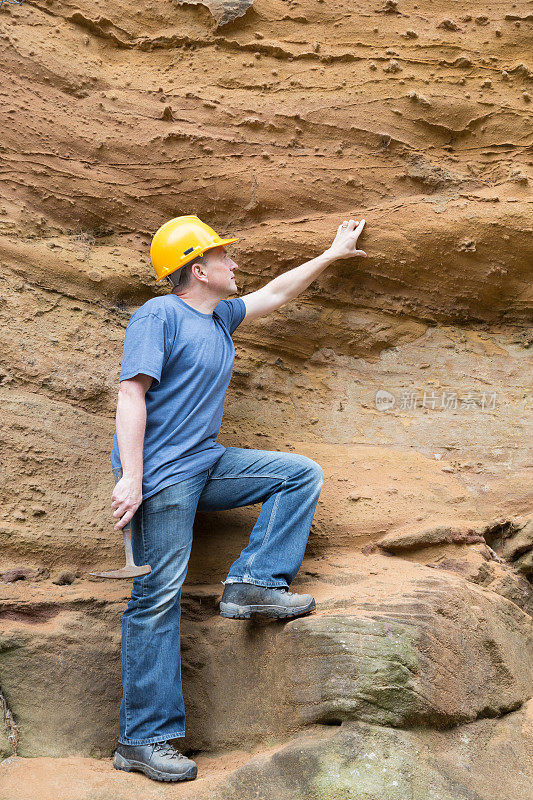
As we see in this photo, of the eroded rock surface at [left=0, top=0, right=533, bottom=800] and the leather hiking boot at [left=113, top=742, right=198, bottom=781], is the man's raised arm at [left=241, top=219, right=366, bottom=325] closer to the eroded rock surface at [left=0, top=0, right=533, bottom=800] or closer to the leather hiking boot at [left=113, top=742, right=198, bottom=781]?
the eroded rock surface at [left=0, top=0, right=533, bottom=800]

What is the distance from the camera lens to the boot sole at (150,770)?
294 cm

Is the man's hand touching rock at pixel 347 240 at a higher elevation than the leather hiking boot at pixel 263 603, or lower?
higher

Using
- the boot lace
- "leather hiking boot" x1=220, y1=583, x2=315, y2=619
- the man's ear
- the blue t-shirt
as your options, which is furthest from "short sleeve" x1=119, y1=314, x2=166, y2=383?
the boot lace

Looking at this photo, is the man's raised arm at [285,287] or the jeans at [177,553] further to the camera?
the man's raised arm at [285,287]

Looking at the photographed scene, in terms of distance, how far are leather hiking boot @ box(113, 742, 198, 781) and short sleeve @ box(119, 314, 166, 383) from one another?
143 centimetres

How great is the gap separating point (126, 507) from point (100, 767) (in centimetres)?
105

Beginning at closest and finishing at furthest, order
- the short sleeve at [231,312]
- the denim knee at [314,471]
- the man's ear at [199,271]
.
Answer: the denim knee at [314,471] → the man's ear at [199,271] → the short sleeve at [231,312]

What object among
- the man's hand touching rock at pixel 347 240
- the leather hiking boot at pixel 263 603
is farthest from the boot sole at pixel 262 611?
the man's hand touching rock at pixel 347 240

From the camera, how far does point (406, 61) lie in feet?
13.7

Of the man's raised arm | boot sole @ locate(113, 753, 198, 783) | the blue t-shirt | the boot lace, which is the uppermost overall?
the man's raised arm

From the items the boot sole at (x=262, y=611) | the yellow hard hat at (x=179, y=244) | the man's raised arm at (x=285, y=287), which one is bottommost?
the boot sole at (x=262, y=611)

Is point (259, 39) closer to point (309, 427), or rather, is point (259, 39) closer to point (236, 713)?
point (309, 427)

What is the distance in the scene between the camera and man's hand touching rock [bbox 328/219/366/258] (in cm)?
394

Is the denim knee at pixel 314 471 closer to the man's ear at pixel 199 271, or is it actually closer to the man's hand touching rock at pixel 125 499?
the man's hand touching rock at pixel 125 499
